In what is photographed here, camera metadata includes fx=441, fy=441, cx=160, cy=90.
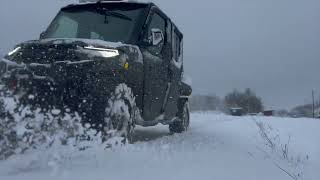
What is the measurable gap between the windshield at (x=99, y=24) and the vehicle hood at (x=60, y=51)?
115 cm

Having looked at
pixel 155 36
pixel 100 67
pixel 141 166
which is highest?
pixel 155 36

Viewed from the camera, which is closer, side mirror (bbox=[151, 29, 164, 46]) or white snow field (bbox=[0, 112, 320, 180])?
white snow field (bbox=[0, 112, 320, 180])

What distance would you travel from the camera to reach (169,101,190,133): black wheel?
9.78 m

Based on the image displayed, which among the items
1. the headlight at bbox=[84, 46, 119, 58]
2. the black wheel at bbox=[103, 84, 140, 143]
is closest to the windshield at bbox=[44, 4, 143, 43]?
the headlight at bbox=[84, 46, 119, 58]

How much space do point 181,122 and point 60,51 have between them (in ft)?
17.0

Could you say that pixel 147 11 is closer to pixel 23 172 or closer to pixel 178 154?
pixel 178 154

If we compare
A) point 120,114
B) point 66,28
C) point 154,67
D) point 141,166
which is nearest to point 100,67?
point 120,114

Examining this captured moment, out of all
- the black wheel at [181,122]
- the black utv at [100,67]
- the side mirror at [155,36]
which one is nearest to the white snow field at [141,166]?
the black utv at [100,67]

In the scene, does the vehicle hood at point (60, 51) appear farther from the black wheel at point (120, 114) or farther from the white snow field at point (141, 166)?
the white snow field at point (141, 166)

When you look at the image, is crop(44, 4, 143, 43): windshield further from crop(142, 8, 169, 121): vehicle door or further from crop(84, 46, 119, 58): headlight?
crop(84, 46, 119, 58): headlight

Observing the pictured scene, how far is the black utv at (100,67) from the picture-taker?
485cm

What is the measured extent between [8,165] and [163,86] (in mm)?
3767

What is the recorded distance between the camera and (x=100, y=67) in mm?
5082

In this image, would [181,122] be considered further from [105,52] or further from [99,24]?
[105,52]
